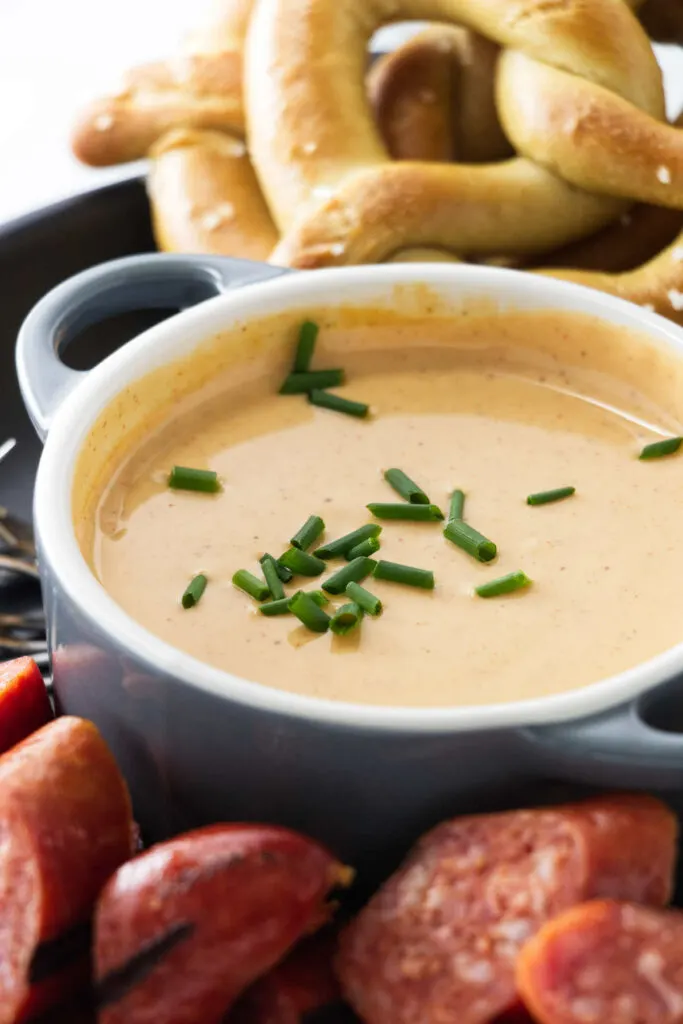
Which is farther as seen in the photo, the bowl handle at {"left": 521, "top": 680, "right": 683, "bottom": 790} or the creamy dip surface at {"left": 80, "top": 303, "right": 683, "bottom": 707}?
the creamy dip surface at {"left": 80, "top": 303, "right": 683, "bottom": 707}

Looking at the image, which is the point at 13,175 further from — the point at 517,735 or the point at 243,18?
the point at 517,735

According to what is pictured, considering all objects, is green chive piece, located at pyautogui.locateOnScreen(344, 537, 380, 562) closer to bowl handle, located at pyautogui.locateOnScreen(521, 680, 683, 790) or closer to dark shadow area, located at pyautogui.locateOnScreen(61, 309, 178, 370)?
bowl handle, located at pyautogui.locateOnScreen(521, 680, 683, 790)

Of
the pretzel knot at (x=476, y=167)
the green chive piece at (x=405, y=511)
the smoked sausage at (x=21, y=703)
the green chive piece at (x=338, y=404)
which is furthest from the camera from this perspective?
the pretzel knot at (x=476, y=167)

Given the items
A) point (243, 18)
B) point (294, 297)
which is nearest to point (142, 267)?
point (294, 297)

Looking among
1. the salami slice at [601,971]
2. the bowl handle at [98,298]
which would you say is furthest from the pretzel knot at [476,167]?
the salami slice at [601,971]

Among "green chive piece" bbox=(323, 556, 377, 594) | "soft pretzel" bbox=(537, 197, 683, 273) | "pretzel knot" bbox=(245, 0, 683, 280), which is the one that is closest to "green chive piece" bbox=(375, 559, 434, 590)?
"green chive piece" bbox=(323, 556, 377, 594)

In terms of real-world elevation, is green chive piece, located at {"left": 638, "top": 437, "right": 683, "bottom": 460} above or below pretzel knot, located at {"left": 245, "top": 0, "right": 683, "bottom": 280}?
below

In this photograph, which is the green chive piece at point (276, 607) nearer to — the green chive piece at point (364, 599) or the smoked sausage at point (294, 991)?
the green chive piece at point (364, 599)
